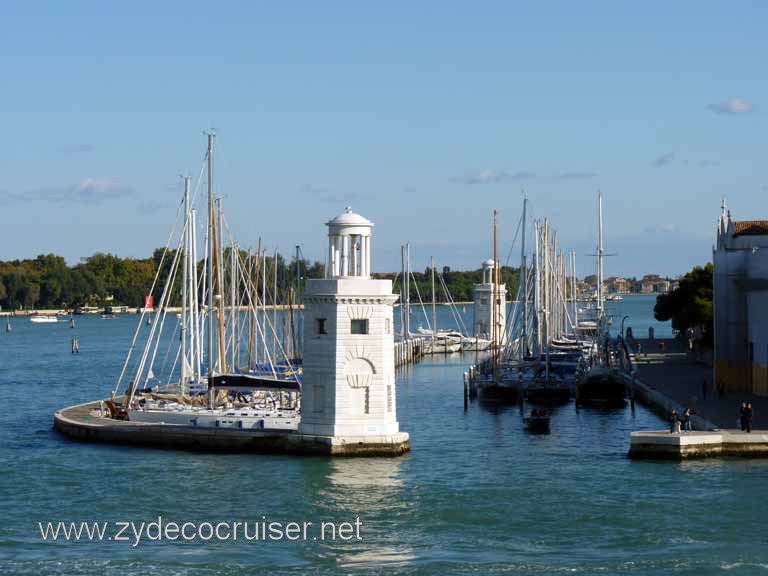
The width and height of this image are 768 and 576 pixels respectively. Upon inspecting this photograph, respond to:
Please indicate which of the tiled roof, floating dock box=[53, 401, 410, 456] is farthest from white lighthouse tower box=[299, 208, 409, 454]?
the tiled roof

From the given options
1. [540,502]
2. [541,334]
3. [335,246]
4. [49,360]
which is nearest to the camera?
[540,502]

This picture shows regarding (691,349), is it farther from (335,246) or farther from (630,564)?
(630,564)

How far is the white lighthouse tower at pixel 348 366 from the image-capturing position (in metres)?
40.2

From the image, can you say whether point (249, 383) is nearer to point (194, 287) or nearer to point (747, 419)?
point (194, 287)

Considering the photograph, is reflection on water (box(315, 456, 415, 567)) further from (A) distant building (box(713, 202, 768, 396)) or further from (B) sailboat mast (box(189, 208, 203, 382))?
(A) distant building (box(713, 202, 768, 396))

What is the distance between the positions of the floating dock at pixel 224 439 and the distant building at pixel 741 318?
16.6m

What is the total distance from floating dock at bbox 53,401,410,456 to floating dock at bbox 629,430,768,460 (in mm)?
7772

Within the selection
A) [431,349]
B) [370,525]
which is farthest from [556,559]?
[431,349]

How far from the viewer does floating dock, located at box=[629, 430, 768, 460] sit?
40.2 meters

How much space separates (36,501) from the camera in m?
36.4

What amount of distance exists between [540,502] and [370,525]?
5.22 m

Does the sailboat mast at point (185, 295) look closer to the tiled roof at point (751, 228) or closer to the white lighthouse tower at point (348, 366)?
the white lighthouse tower at point (348, 366)

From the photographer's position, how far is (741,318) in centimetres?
5366

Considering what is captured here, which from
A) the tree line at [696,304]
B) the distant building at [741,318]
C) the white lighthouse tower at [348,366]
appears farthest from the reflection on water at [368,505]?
the tree line at [696,304]
